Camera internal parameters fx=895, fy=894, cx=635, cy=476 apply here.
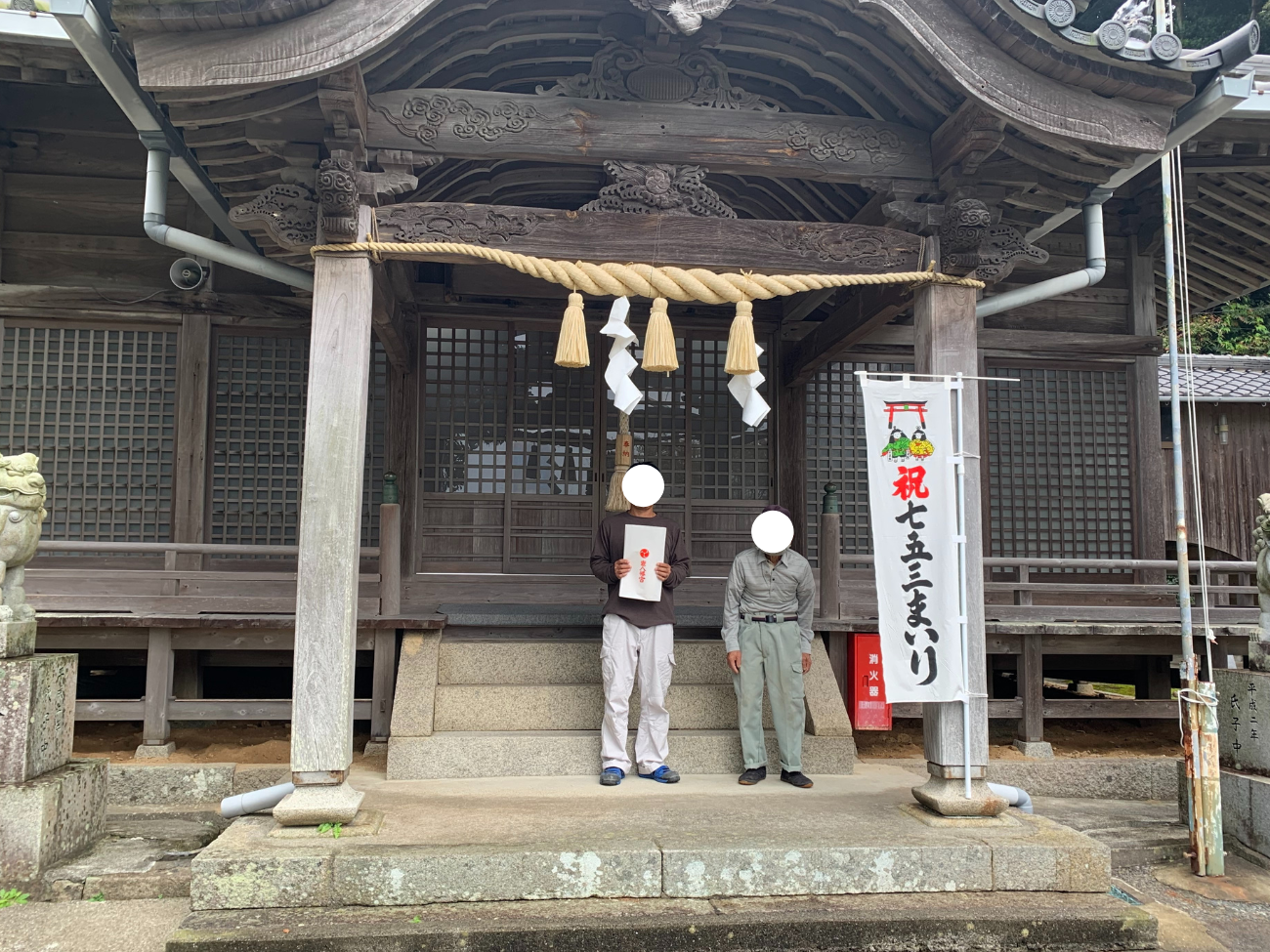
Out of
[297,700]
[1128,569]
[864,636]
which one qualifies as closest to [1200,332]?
[1128,569]

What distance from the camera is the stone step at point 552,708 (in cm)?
688

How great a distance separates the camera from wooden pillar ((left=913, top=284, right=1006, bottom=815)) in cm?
542

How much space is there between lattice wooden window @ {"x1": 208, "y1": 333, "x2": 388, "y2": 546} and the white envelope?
3512 millimetres

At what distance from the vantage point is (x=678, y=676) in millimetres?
→ 7359

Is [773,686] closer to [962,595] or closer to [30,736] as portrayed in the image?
[962,595]

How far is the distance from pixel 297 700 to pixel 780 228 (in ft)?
13.4

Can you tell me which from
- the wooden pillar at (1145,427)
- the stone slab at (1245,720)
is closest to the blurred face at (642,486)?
the stone slab at (1245,720)

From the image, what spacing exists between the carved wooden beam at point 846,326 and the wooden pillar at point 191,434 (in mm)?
5774

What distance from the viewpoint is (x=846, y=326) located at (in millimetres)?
7531

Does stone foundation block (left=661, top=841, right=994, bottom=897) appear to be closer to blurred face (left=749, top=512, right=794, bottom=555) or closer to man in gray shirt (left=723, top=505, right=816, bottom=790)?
man in gray shirt (left=723, top=505, right=816, bottom=790)

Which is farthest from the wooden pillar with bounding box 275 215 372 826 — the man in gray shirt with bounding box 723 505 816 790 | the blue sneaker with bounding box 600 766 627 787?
the man in gray shirt with bounding box 723 505 816 790

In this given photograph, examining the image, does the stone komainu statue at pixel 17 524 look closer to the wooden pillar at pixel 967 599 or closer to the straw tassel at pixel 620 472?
the straw tassel at pixel 620 472

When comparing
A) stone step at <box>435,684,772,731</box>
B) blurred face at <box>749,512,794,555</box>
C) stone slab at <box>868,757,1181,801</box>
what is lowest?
stone slab at <box>868,757,1181,801</box>

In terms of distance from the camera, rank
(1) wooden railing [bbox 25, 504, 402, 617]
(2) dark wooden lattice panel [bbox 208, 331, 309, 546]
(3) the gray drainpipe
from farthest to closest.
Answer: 1. (2) dark wooden lattice panel [bbox 208, 331, 309, 546]
2. (1) wooden railing [bbox 25, 504, 402, 617]
3. (3) the gray drainpipe
